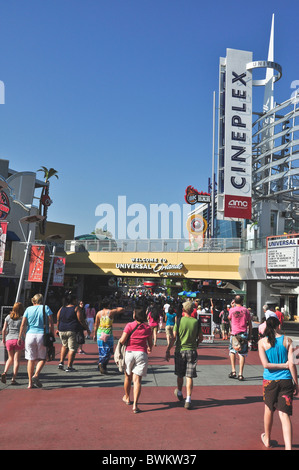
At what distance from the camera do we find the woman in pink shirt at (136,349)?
6.10m

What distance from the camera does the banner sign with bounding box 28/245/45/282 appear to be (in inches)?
751

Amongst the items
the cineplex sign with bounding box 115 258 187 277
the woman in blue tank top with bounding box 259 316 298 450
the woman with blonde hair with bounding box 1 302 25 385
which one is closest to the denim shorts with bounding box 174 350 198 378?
the woman in blue tank top with bounding box 259 316 298 450

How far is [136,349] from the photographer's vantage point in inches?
245

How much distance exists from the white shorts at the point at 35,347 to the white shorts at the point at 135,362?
196cm

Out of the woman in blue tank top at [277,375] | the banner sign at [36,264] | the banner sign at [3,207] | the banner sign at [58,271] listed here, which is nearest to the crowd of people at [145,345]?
the woman in blue tank top at [277,375]

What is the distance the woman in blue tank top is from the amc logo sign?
25.0 meters

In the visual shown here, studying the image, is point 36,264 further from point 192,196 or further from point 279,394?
point 192,196

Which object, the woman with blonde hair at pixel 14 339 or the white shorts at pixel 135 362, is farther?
the woman with blonde hair at pixel 14 339

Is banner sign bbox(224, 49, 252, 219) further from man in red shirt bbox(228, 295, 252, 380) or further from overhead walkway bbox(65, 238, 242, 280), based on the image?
man in red shirt bbox(228, 295, 252, 380)

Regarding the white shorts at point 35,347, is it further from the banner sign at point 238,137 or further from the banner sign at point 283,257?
the banner sign at point 238,137

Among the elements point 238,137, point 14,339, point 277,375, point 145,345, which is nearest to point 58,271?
point 238,137

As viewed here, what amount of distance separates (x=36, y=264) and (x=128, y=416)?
14768 mm

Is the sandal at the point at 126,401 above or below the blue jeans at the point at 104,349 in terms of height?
below

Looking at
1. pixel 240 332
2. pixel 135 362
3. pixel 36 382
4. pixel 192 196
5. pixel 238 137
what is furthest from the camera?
pixel 192 196
